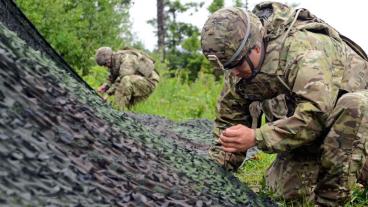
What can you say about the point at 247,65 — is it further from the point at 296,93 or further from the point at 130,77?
the point at 130,77

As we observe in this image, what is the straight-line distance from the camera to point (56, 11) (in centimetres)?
1165

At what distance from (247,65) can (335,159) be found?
607mm

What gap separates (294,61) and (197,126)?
12.6 feet

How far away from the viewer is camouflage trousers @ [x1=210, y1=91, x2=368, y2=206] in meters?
2.65

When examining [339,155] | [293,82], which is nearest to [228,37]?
[293,82]

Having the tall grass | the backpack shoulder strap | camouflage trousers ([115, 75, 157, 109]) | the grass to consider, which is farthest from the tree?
the backpack shoulder strap

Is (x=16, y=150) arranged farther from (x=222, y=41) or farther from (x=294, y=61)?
(x=294, y=61)

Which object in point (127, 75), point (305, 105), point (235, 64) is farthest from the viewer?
point (127, 75)

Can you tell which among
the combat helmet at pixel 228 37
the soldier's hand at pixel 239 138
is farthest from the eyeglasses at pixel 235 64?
the soldier's hand at pixel 239 138

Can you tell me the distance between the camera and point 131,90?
28.3 ft

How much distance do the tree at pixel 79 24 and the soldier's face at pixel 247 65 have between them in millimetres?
8012

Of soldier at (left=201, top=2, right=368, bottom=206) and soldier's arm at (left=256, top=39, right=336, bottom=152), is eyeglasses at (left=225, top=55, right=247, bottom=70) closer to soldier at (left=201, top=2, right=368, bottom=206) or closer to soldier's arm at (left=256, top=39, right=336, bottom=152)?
soldier at (left=201, top=2, right=368, bottom=206)

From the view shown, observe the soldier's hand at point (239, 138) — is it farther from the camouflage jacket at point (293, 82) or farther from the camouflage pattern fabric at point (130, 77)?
the camouflage pattern fabric at point (130, 77)

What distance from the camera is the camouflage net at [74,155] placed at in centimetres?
157
